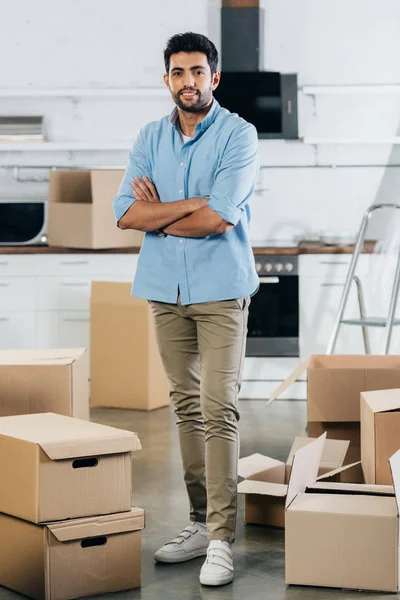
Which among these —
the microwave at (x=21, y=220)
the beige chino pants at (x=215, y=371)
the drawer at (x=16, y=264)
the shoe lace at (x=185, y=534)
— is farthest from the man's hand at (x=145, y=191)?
the microwave at (x=21, y=220)

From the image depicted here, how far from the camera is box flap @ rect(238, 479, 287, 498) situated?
338 cm

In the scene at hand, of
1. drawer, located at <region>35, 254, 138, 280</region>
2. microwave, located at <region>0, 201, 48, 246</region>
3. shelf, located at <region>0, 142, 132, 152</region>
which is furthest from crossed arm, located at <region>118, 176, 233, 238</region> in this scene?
shelf, located at <region>0, 142, 132, 152</region>

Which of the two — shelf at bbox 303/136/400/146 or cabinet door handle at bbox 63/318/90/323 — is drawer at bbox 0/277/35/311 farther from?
shelf at bbox 303/136/400/146

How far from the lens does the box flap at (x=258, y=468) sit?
3.57 metres

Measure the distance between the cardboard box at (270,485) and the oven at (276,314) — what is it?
255 cm

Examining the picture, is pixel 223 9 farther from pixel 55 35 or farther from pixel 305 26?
pixel 55 35

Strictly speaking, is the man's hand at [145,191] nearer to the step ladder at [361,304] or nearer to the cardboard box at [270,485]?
the cardboard box at [270,485]

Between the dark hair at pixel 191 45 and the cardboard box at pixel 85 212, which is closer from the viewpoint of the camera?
the dark hair at pixel 191 45

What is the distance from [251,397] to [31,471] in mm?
3642

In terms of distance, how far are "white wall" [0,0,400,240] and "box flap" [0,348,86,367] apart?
3119 mm

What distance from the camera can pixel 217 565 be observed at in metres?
2.88

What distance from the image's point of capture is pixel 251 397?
625cm

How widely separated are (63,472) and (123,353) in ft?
10.1

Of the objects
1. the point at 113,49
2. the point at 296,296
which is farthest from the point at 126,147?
the point at 296,296
